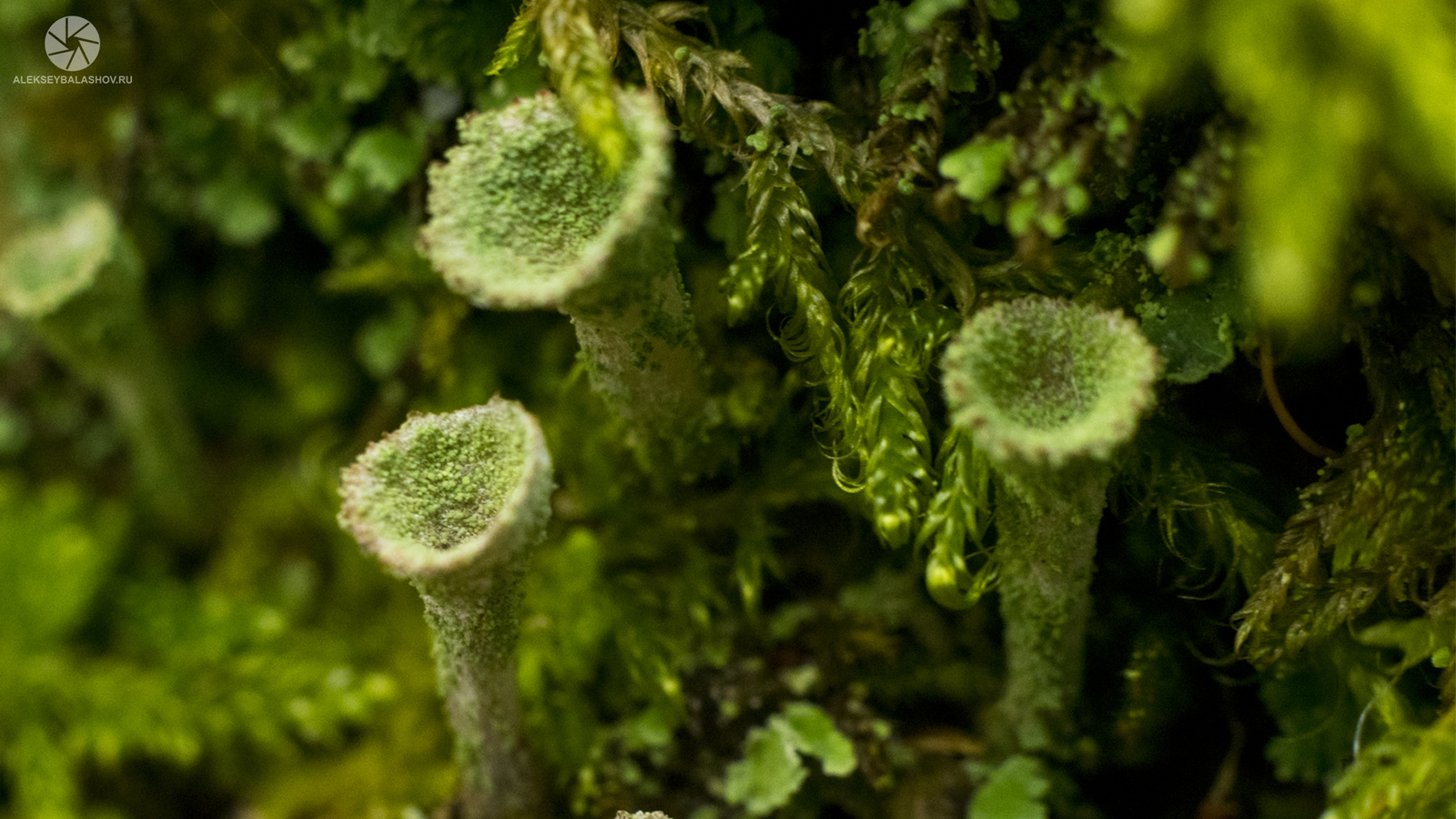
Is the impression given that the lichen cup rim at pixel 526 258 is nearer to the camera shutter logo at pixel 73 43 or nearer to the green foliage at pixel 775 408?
the green foliage at pixel 775 408

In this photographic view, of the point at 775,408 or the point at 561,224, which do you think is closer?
the point at 561,224

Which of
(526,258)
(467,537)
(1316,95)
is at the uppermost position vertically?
(1316,95)


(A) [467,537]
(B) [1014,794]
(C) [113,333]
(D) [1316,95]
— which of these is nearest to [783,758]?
(B) [1014,794]

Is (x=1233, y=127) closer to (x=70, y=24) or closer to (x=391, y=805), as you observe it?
(x=391, y=805)

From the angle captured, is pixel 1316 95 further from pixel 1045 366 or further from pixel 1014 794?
pixel 1014 794

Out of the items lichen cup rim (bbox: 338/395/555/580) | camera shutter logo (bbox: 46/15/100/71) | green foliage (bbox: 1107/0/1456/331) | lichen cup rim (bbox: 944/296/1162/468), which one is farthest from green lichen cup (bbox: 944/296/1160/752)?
camera shutter logo (bbox: 46/15/100/71)

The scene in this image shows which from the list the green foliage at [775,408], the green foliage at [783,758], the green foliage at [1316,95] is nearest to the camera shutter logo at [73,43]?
the green foliage at [775,408]

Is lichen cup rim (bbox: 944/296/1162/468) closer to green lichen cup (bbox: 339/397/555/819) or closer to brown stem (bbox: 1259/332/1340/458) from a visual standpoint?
brown stem (bbox: 1259/332/1340/458)
